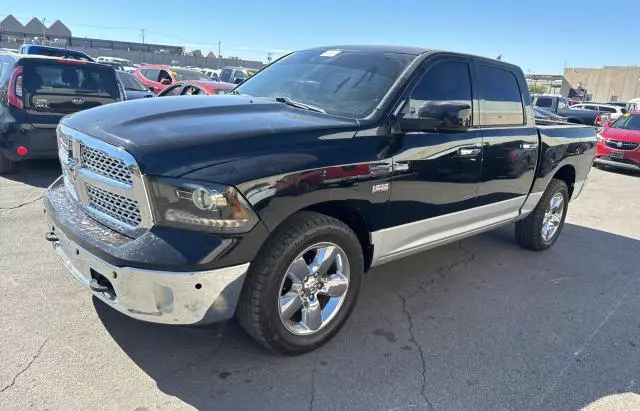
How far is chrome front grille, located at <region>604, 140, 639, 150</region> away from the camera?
40.7 feet

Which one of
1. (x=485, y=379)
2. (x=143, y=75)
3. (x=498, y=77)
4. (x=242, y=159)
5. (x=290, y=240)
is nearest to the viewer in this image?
(x=242, y=159)

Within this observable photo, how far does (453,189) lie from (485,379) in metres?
1.47

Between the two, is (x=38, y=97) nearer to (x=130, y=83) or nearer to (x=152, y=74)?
(x=130, y=83)

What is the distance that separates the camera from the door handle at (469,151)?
3.93 meters

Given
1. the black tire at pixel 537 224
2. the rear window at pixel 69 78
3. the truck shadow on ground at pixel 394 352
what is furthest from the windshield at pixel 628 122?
the rear window at pixel 69 78

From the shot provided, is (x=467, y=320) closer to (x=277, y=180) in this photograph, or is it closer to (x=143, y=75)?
(x=277, y=180)

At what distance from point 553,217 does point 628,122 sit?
9646mm

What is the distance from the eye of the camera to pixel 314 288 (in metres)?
3.17

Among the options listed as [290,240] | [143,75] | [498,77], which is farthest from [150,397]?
[143,75]

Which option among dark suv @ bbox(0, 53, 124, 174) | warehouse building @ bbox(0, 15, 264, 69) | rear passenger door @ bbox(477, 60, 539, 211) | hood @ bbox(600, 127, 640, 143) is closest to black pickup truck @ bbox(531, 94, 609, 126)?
hood @ bbox(600, 127, 640, 143)

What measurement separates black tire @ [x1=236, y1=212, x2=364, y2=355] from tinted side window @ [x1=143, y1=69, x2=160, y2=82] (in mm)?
16103

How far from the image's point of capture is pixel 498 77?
464 cm

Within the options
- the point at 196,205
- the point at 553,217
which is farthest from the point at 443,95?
the point at 553,217

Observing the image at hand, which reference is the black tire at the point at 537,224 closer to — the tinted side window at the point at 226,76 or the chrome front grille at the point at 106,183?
the chrome front grille at the point at 106,183
